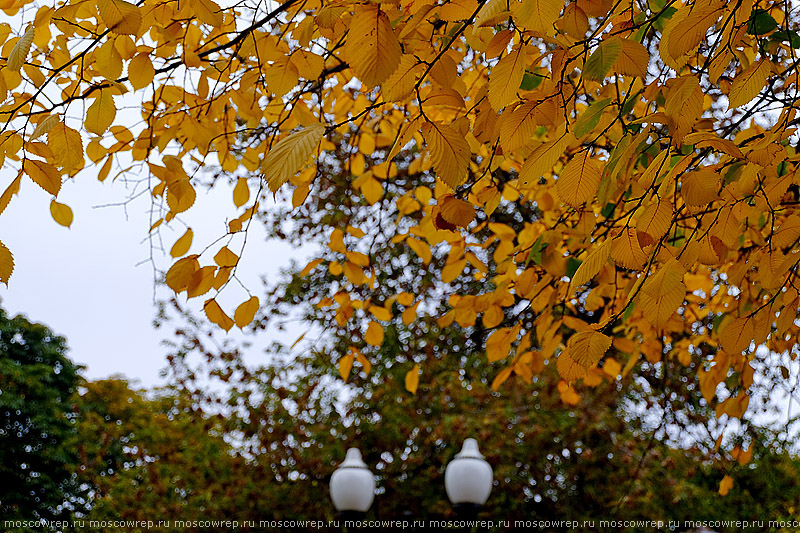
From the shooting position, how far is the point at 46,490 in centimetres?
732

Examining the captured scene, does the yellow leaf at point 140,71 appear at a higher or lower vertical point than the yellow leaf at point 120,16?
higher

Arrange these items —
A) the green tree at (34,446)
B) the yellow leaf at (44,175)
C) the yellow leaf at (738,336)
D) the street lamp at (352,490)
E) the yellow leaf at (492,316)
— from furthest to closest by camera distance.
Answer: the green tree at (34,446), the street lamp at (352,490), the yellow leaf at (492,316), the yellow leaf at (738,336), the yellow leaf at (44,175)

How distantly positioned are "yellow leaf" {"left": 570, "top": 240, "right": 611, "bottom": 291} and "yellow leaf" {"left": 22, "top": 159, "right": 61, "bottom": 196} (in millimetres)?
857

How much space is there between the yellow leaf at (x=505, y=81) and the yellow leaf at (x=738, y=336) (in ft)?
2.26

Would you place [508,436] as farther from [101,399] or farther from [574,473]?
[101,399]

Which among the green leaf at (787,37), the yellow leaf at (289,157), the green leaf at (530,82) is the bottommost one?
the yellow leaf at (289,157)

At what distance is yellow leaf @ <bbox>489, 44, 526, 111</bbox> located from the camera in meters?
1.05

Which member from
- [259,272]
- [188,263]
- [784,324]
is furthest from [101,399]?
[784,324]

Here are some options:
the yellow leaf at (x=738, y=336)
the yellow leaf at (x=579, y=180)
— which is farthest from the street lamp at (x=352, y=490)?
the yellow leaf at (x=579, y=180)

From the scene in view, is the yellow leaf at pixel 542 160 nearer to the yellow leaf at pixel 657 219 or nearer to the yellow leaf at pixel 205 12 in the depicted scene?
the yellow leaf at pixel 657 219

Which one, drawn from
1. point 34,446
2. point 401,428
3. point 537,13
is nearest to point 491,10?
point 537,13

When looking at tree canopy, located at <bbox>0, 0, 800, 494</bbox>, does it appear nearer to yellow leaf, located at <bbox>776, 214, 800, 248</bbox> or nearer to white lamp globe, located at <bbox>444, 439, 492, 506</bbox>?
yellow leaf, located at <bbox>776, 214, 800, 248</bbox>

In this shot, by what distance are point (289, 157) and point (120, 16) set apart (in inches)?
15.1

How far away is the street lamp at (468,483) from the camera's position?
392cm
